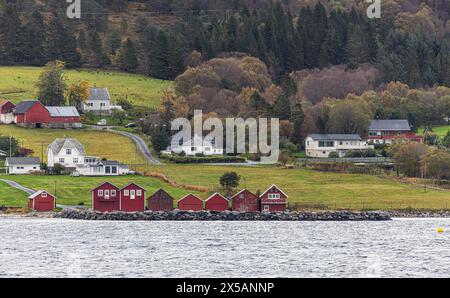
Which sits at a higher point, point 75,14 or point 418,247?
point 75,14

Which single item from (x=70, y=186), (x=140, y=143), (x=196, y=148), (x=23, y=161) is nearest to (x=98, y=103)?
(x=140, y=143)

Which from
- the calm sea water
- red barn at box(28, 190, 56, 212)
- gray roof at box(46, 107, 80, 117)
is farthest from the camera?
gray roof at box(46, 107, 80, 117)

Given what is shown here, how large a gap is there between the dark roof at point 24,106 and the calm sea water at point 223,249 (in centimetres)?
4268

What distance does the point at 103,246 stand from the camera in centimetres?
5088

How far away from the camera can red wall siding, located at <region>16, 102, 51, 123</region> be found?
365 ft

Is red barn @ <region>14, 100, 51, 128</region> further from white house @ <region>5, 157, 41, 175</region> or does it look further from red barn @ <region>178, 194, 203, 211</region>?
red barn @ <region>178, 194, 203, 211</region>

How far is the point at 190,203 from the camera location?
75938mm

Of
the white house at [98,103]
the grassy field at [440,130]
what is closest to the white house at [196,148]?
the white house at [98,103]

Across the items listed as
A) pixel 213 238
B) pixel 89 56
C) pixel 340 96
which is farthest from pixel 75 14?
pixel 213 238

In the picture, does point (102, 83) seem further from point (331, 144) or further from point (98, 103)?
point (331, 144)

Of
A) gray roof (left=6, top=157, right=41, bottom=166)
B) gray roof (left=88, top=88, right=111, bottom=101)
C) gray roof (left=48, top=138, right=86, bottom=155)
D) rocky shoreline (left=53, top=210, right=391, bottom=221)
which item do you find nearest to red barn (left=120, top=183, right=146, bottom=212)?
rocky shoreline (left=53, top=210, right=391, bottom=221)

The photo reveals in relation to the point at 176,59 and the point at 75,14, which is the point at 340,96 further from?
the point at 75,14

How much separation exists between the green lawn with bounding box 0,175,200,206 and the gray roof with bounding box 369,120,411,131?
37.1 meters
